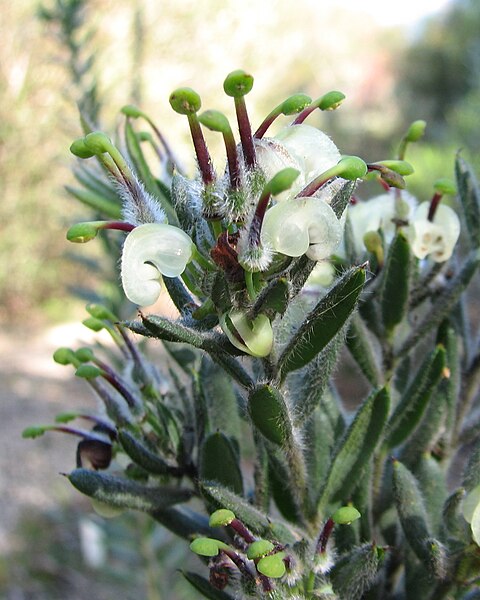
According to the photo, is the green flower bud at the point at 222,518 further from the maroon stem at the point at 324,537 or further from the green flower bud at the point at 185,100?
the green flower bud at the point at 185,100

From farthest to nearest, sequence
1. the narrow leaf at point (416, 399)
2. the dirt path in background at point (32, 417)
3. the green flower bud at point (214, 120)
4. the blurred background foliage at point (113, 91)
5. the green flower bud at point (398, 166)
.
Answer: the blurred background foliage at point (113, 91) < the dirt path in background at point (32, 417) < the narrow leaf at point (416, 399) < the green flower bud at point (398, 166) < the green flower bud at point (214, 120)

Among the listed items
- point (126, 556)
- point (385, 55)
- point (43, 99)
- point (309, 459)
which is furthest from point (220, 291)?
point (385, 55)

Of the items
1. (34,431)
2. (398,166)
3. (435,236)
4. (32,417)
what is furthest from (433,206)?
(32,417)

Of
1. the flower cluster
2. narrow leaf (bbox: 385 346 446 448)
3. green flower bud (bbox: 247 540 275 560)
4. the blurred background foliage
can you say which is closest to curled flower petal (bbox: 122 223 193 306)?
the flower cluster

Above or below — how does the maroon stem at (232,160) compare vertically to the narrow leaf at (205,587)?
above

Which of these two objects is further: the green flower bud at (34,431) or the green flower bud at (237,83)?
the green flower bud at (34,431)

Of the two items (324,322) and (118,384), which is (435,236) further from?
(118,384)

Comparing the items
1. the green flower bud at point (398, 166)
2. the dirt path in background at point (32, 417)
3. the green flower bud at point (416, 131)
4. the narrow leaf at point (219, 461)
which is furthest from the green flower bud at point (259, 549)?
the dirt path in background at point (32, 417)

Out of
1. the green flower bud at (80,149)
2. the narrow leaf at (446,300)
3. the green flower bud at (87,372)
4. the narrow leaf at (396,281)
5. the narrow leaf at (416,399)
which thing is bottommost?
the narrow leaf at (416,399)
